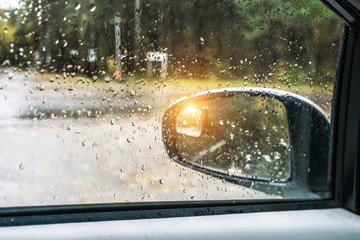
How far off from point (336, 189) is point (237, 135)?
742mm

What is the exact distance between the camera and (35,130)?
2193 mm

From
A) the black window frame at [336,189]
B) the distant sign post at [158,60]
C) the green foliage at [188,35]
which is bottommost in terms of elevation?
the black window frame at [336,189]

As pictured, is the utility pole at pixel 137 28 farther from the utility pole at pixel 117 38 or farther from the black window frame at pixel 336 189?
the black window frame at pixel 336 189

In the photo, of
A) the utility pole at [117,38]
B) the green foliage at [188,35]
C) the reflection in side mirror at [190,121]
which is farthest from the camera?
the reflection in side mirror at [190,121]

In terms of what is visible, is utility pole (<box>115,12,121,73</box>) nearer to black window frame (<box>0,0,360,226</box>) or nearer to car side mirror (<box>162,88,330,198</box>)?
car side mirror (<box>162,88,330,198</box>)

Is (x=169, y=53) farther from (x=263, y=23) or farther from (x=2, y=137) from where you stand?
(x=2, y=137)

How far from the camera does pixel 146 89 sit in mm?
2400

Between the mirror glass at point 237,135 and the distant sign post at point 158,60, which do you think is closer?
the distant sign post at point 158,60

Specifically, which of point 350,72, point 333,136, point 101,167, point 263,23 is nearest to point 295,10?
point 263,23

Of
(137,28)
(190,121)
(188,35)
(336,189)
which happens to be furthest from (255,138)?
(137,28)

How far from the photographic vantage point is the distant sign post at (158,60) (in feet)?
7.82

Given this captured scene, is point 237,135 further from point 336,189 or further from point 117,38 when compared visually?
point 117,38

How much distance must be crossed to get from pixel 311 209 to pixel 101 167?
4.20 feet

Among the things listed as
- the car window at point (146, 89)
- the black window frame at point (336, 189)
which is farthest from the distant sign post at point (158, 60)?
the black window frame at point (336, 189)
